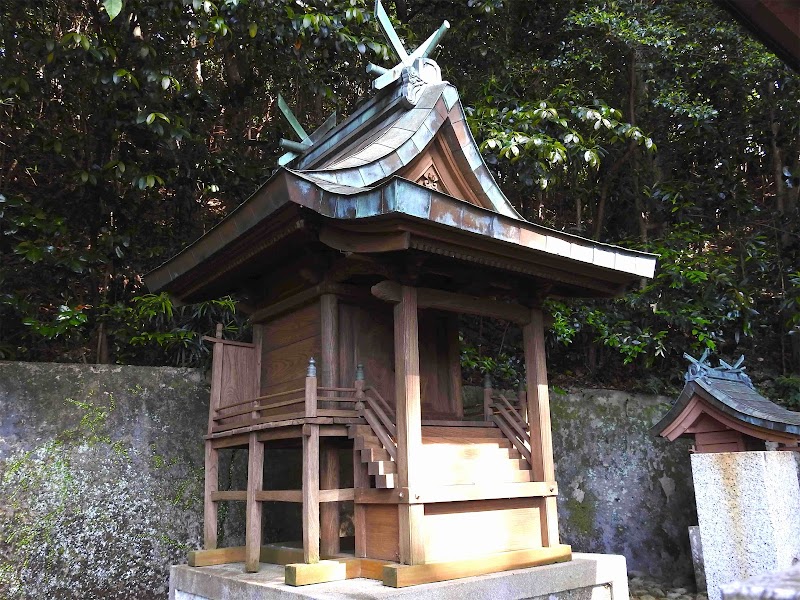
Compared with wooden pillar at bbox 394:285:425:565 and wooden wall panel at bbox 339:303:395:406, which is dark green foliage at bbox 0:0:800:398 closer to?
wooden wall panel at bbox 339:303:395:406

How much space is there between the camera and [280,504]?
6.49m

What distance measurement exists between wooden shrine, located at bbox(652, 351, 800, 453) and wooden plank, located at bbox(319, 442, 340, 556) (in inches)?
148

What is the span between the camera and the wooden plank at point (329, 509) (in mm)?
4512

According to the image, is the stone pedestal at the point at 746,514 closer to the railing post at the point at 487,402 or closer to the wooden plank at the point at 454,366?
the railing post at the point at 487,402

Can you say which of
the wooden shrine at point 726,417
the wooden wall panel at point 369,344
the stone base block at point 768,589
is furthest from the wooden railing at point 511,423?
the stone base block at point 768,589

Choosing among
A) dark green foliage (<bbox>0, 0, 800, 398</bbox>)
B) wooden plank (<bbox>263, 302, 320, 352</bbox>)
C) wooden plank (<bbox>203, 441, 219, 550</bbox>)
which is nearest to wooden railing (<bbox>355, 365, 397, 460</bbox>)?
wooden plank (<bbox>263, 302, 320, 352</bbox>)

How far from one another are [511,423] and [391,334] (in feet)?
3.87

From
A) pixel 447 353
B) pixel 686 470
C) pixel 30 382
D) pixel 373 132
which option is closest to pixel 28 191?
pixel 30 382

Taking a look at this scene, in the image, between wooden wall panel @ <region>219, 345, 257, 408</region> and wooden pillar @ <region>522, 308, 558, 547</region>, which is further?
wooden wall panel @ <region>219, 345, 257, 408</region>

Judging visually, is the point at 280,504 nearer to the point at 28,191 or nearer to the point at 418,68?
the point at 418,68

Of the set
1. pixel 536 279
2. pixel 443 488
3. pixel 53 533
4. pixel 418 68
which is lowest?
pixel 53 533

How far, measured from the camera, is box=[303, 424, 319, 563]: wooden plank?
157 inches

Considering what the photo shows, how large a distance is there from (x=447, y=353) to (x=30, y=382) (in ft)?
11.9

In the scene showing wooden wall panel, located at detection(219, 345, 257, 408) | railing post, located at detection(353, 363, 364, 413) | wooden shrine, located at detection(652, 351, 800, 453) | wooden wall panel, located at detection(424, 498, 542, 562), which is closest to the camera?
wooden wall panel, located at detection(424, 498, 542, 562)
